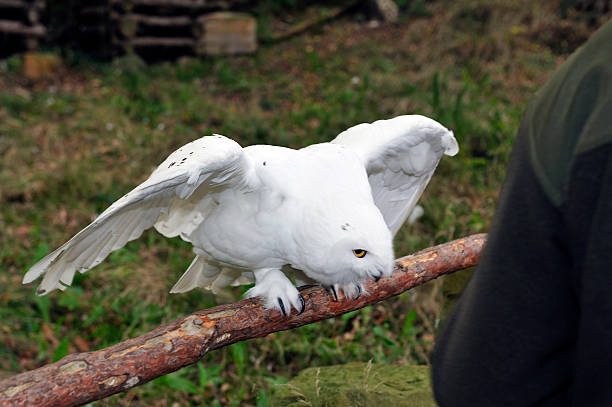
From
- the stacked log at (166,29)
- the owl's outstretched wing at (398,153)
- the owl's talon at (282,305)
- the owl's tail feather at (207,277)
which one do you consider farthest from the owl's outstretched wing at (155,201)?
the stacked log at (166,29)

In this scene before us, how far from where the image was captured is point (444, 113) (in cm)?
512

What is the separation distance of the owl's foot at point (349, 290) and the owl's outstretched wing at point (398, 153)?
0.53m

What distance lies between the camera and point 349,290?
204 centimetres

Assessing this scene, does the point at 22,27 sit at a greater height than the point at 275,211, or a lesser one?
greater

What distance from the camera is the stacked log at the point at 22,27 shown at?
7.20 meters

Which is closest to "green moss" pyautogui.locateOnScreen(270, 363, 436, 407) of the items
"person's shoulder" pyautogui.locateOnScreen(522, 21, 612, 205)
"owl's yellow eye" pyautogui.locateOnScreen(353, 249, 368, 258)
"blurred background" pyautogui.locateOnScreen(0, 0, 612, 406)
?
"blurred background" pyautogui.locateOnScreen(0, 0, 612, 406)

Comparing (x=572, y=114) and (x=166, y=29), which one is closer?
(x=572, y=114)

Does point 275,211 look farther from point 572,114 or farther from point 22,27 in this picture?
point 22,27

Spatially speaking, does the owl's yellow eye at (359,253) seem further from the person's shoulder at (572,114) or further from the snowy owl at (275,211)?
the person's shoulder at (572,114)

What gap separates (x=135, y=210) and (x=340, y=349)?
5.71ft

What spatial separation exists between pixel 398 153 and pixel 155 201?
3.49 ft

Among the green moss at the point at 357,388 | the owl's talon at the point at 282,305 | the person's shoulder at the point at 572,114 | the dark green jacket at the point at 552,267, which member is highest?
the person's shoulder at the point at 572,114

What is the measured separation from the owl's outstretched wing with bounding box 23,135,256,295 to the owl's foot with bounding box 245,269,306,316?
40 centimetres

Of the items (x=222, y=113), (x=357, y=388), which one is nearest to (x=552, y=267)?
(x=357, y=388)
